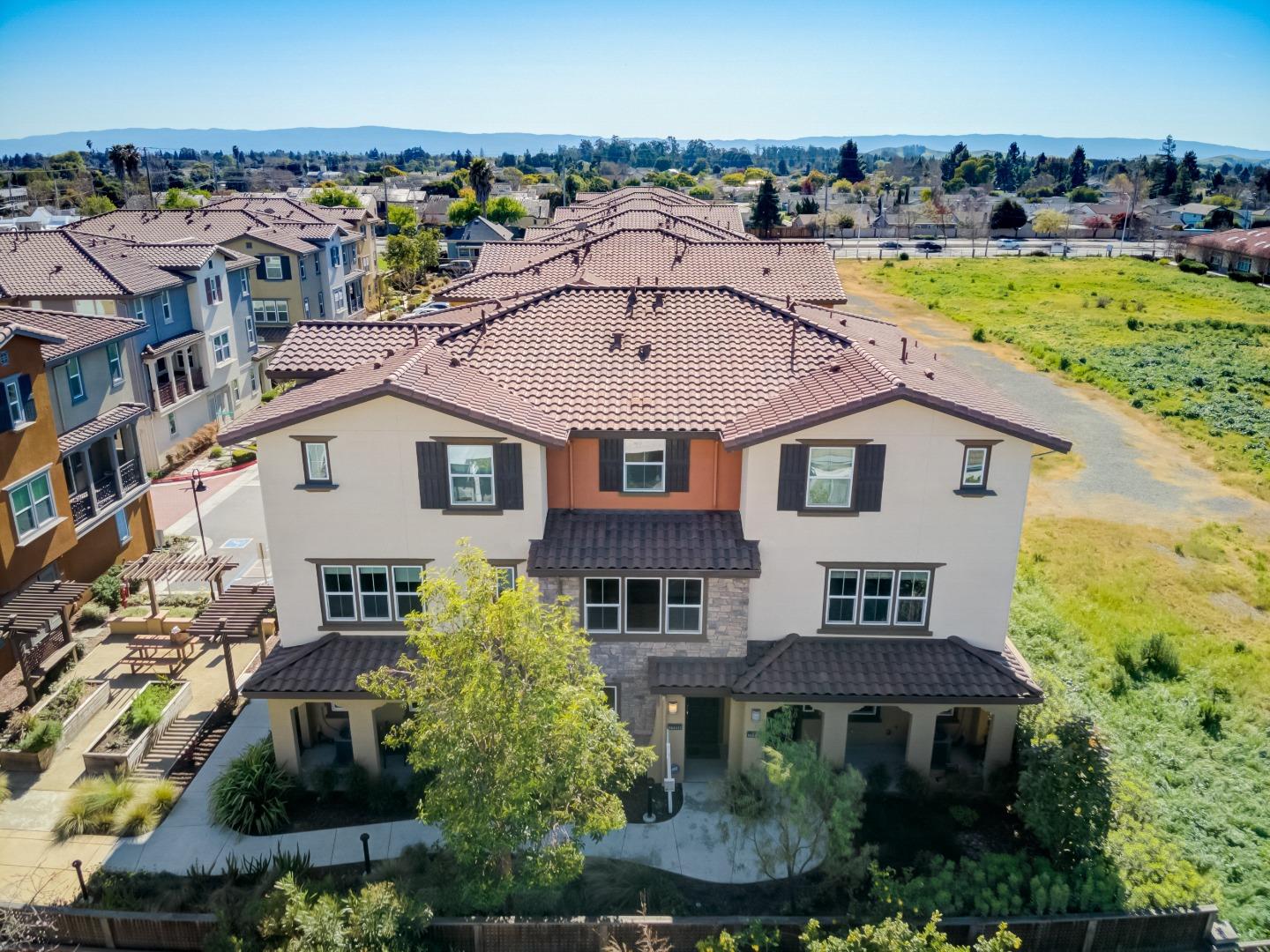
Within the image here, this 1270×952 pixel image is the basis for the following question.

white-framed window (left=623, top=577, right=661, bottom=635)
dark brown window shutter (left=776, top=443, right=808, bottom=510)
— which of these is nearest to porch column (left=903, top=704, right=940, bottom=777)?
dark brown window shutter (left=776, top=443, right=808, bottom=510)

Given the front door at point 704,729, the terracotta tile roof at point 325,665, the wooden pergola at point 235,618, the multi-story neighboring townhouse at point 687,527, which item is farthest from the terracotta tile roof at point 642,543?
the wooden pergola at point 235,618

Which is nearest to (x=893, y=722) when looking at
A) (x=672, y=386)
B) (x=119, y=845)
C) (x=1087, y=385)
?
(x=672, y=386)

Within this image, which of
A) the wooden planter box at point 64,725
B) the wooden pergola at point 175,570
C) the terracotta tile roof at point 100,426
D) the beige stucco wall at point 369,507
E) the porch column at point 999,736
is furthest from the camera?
the terracotta tile roof at point 100,426

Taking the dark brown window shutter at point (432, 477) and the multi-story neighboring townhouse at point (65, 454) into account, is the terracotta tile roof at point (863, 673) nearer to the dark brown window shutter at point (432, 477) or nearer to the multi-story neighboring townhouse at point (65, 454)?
the dark brown window shutter at point (432, 477)

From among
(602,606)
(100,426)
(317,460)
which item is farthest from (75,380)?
(602,606)

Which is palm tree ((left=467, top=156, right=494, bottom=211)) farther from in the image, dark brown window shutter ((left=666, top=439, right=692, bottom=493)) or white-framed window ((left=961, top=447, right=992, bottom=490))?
white-framed window ((left=961, top=447, right=992, bottom=490))
